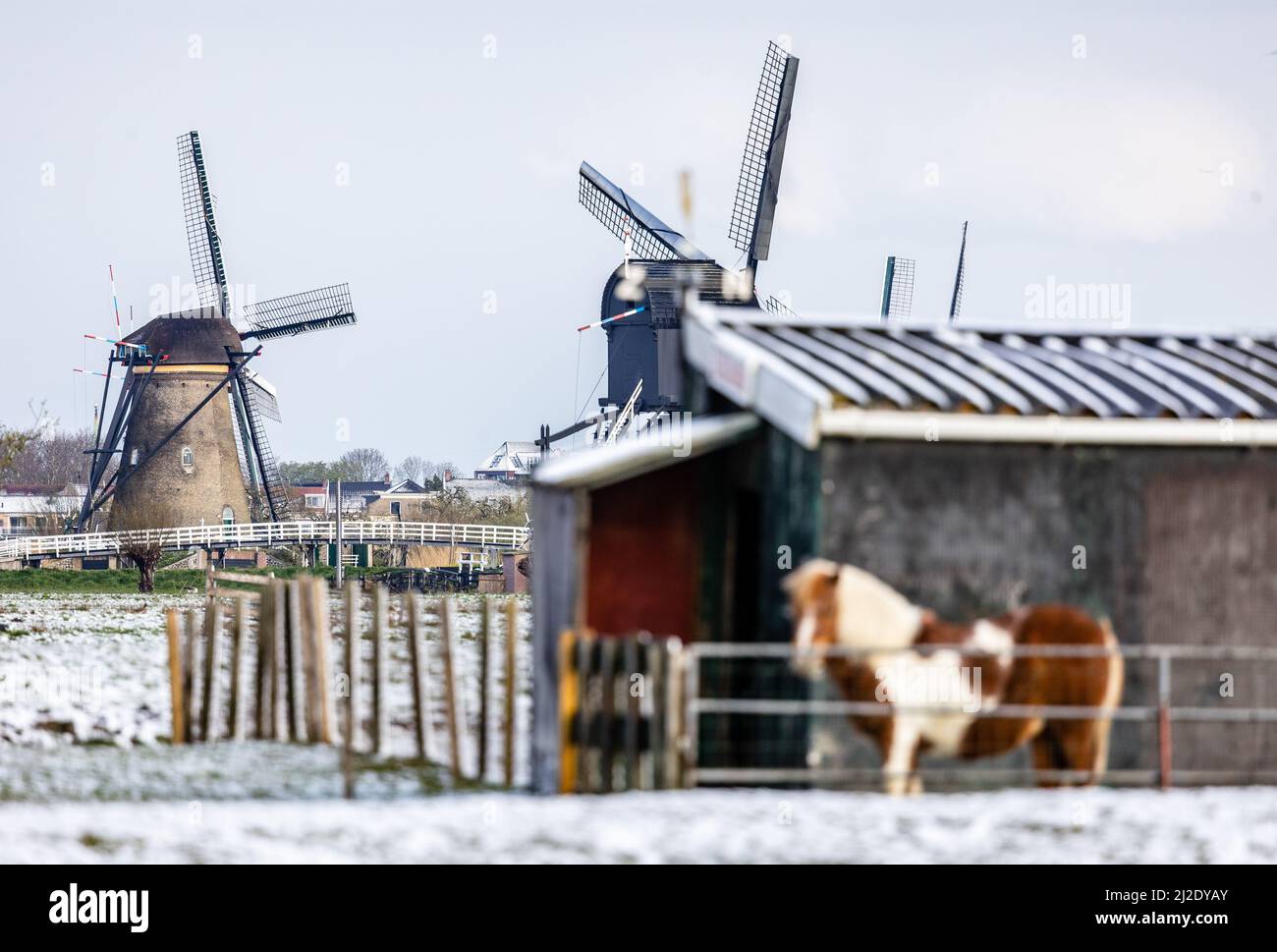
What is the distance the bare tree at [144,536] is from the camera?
65.5 meters

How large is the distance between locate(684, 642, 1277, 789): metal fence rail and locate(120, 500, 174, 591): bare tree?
54184 mm

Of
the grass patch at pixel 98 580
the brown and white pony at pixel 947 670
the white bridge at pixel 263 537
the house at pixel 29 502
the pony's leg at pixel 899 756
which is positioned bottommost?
the pony's leg at pixel 899 756

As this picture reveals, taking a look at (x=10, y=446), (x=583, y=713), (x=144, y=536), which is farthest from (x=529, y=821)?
(x=144, y=536)

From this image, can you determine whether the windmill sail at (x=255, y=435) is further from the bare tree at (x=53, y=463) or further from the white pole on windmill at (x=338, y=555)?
the bare tree at (x=53, y=463)

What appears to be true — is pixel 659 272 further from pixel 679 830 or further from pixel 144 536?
pixel 679 830

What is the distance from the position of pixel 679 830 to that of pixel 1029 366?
541 centimetres

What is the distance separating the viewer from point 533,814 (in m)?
11.8

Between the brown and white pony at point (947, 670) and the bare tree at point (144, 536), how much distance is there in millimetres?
54998

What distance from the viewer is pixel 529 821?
11.5 meters

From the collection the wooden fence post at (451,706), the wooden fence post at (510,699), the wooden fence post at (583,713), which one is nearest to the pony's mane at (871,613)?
the wooden fence post at (583,713)

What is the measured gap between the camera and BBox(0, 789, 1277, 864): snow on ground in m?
10.4
